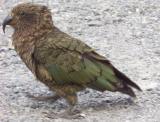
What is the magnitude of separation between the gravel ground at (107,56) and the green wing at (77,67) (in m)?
0.25

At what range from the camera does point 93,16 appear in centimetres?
900

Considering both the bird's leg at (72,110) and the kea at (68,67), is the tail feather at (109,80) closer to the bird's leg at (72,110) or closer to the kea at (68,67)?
the kea at (68,67)

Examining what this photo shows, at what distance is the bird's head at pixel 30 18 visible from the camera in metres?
6.42

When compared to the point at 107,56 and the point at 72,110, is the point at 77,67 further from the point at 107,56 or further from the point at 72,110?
the point at 107,56

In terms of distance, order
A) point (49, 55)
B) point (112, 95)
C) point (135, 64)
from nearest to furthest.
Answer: point (49, 55), point (112, 95), point (135, 64)

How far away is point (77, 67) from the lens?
6133mm

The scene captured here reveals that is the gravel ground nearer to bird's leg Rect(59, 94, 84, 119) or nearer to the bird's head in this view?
bird's leg Rect(59, 94, 84, 119)

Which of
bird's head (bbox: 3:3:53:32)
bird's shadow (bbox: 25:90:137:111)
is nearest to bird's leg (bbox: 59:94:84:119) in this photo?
bird's shadow (bbox: 25:90:137:111)

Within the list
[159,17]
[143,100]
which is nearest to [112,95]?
[143,100]

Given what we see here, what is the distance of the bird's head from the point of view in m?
6.42

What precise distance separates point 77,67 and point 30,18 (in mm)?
673

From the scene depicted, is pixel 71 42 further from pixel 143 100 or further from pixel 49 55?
pixel 143 100

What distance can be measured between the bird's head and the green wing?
0.26 m

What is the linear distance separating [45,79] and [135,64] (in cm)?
144
